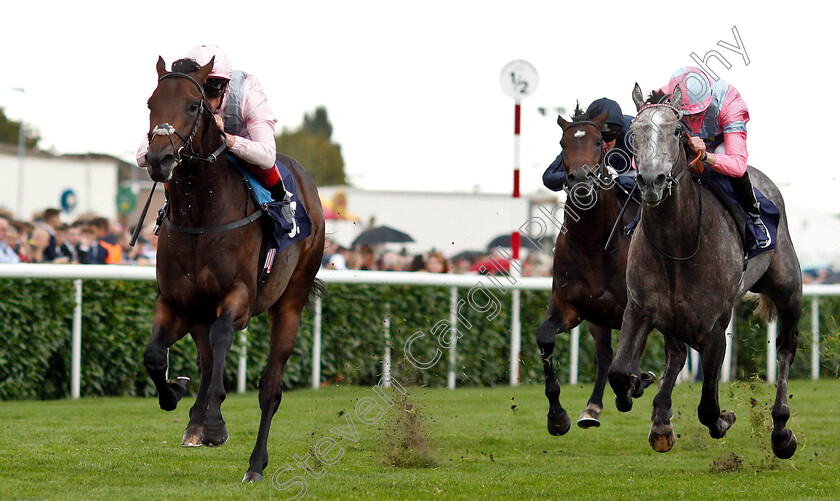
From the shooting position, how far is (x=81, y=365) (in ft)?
29.7

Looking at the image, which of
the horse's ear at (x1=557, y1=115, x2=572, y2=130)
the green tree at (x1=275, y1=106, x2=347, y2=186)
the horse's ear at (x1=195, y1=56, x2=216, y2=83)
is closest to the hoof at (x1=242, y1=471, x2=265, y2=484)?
the horse's ear at (x1=195, y1=56, x2=216, y2=83)

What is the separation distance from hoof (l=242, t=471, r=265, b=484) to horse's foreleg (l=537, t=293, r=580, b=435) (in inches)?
76.7

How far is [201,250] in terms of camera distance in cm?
518

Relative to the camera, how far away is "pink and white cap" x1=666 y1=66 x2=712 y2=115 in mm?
5930

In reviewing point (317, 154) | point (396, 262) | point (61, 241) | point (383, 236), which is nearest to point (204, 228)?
point (61, 241)

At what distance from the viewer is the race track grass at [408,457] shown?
520 centimetres

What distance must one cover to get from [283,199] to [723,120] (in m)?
2.43

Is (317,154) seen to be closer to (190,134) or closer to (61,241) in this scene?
(61,241)

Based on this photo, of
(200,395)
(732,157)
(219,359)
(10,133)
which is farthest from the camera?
(10,133)

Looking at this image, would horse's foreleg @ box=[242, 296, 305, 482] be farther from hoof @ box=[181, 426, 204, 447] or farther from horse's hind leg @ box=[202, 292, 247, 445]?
horse's hind leg @ box=[202, 292, 247, 445]

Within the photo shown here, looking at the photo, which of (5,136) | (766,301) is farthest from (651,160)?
(5,136)

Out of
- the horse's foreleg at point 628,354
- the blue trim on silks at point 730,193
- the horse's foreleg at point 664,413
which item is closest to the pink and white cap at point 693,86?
the blue trim on silks at point 730,193

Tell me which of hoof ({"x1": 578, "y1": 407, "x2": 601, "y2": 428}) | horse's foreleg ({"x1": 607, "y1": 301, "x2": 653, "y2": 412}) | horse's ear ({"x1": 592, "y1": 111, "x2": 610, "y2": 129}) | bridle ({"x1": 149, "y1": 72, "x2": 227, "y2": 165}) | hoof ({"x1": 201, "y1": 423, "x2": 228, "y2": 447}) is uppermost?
horse's ear ({"x1": 592, "y1": 111, "x2": 610, "y2": 129})

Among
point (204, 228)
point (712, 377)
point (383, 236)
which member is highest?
point (383, 236)
